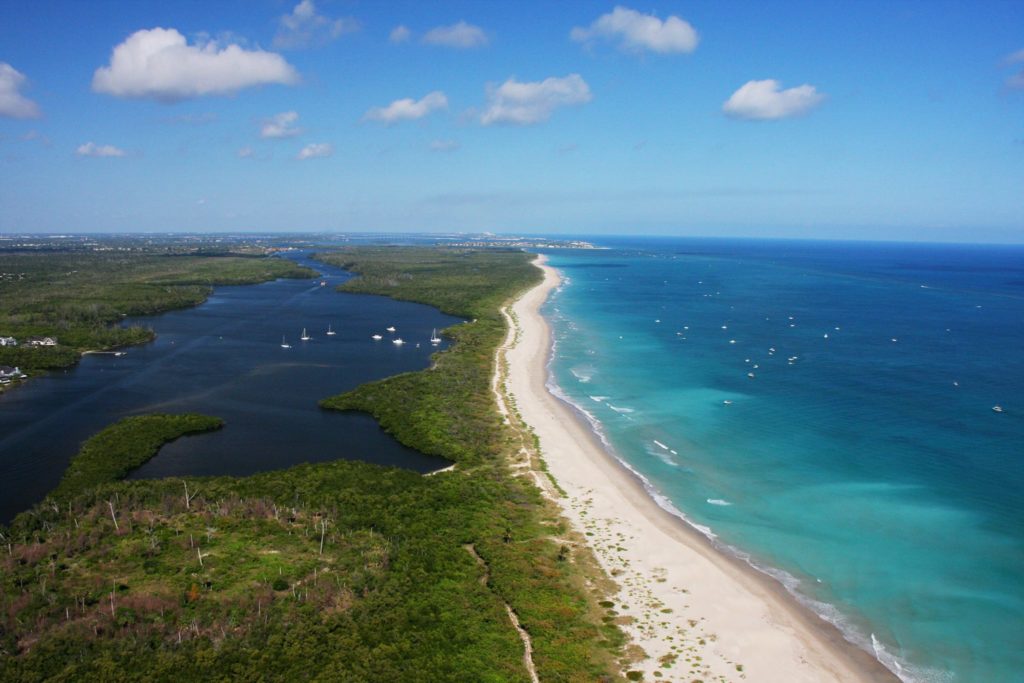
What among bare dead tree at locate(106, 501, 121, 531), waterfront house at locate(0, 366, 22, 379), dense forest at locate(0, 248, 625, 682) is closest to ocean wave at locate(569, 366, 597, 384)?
dense forest at locate(0, 248, 625, 682)

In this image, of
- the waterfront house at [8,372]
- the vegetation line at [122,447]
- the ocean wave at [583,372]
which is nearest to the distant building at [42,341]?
the waterfront house at [8,372]

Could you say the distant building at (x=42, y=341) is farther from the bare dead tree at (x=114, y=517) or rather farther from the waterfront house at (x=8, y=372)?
the bare dead tree at (x=114, y=517)

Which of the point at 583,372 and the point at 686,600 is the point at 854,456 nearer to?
the point at 686,600

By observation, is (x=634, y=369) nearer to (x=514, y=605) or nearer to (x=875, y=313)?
(x=514, y=605)

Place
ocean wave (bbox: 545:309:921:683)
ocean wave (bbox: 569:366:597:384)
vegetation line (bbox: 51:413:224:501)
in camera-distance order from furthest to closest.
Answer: ocean wave (bbox: 569:366:597:384) → vegetation line (bbox: 51:413:224:501) → ocean wave (bbox: 545:309:921:683)

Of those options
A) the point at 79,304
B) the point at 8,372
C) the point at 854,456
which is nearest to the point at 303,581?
the point at 854,456

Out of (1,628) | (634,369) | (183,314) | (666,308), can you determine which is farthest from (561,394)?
(183,314)

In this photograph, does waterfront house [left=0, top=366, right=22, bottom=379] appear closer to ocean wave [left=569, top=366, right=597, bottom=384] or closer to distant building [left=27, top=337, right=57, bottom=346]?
distant building [left=27, top=337, right=57, bottom=346]
